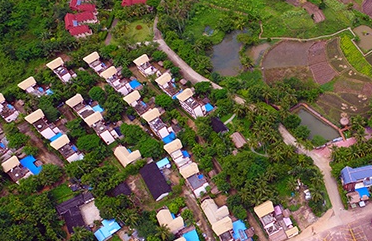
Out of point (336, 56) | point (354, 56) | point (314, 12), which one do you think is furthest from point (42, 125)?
point (314, 12)

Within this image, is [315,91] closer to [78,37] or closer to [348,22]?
[348,22]

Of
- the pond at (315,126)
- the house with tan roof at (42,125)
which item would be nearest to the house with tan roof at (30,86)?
the house with tan roof at (42,125)

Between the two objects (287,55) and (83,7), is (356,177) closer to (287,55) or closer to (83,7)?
(287,55)

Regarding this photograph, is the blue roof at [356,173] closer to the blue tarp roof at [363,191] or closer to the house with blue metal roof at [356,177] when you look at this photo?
the house with blue metal roof at [356,177]

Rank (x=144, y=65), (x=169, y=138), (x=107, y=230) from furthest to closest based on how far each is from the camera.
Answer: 1. (x=144, y=65)
2. (x=169, y=138)
3. (x=107, y=230)

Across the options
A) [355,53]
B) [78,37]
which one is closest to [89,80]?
[78,37]

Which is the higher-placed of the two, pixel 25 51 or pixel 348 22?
pixel 25 51
